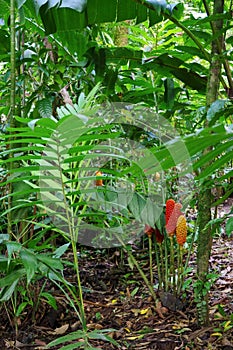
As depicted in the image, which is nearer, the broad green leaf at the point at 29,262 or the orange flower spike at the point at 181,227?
the broad green leaf at the point at 29,262

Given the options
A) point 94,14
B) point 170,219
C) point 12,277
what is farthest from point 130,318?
point 94,14

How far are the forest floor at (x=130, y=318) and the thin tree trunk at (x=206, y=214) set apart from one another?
0.27 feet

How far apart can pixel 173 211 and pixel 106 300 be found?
0.59 metres

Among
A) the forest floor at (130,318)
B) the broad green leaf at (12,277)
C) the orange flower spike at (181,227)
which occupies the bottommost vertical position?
the forest floor at (130,318)

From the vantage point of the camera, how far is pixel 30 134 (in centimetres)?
86

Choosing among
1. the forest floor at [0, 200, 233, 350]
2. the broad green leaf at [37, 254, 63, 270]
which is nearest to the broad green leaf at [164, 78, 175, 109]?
the forest floor at [0, 200, 233, 350]

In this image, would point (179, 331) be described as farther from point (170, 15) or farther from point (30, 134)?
point (170, 15)

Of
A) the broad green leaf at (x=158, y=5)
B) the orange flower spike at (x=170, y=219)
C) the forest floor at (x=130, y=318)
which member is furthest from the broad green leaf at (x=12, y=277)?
the broad green leaf at (x=158, y=5)

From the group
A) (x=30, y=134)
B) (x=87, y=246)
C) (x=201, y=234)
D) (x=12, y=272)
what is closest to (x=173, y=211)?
(x=201, y=234)

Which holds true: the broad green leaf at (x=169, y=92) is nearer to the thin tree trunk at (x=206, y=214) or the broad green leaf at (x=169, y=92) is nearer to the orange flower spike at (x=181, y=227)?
the thin tree trunk at (x=206, y=214)

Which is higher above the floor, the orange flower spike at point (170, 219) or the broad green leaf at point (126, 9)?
the broad green leaf at point (126, 9)

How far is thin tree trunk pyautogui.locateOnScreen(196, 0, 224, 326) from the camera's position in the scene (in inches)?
49.6

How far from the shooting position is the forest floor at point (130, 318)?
1298 mm

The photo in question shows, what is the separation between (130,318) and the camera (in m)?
1.52
